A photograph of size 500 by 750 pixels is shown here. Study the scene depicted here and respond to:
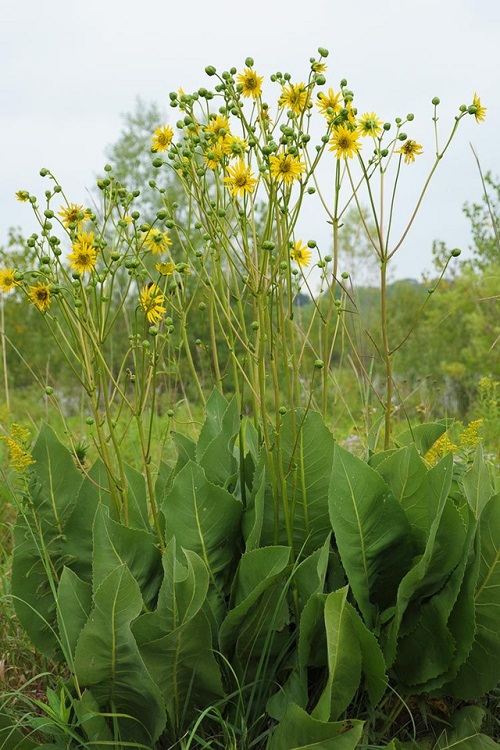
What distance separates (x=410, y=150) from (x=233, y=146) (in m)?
0.66

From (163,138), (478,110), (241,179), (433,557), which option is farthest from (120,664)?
(478,110)

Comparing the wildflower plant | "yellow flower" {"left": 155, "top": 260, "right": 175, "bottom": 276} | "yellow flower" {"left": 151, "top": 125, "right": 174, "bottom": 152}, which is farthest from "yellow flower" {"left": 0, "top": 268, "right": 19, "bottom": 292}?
"yellow flower" {"left": 151, "top": 125, "right": 174, "bottom": 152}

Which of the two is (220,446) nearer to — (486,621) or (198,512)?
(198,512)

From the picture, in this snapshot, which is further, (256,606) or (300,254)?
(300,254)

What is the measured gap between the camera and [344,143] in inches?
76.1

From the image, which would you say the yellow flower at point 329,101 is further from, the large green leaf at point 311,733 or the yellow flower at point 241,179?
the large green leaf at point 311,733

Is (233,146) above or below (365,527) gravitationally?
above

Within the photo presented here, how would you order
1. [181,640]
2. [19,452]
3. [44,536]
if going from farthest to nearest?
[44,536], [19,452], [181,640]

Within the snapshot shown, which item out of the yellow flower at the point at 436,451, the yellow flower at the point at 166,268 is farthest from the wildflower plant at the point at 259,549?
the yellow flower at the point at 436,451

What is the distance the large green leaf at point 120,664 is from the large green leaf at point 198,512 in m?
0.23

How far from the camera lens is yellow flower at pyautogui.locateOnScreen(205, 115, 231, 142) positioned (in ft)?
6.42

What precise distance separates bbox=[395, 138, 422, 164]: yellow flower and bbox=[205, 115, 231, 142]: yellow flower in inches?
20.1

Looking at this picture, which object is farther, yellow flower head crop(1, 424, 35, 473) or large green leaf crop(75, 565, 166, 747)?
yellow flower head crop(1, 424, 35, 473)

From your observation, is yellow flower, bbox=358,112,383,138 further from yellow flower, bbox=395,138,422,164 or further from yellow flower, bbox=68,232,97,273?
yellow flower, bbox=68,232,97,273
